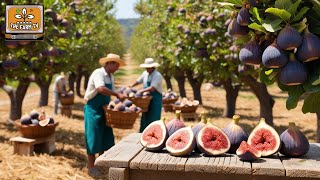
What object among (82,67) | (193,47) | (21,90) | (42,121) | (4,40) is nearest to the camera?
(4,40)

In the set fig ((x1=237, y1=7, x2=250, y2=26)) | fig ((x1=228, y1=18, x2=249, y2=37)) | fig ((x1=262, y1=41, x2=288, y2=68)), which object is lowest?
fig ((x1=262, y1=41, x2=288, y2=68))

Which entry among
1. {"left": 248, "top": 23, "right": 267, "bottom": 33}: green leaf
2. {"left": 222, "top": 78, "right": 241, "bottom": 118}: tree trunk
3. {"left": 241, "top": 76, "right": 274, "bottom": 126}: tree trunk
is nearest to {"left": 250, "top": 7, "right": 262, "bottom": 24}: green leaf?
{"left": 248, "top": 23, "right": 267, "bottom": 33}: green leaf

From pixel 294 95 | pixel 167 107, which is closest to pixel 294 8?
pixel 294 95

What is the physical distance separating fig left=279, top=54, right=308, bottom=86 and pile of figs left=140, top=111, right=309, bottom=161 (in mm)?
645

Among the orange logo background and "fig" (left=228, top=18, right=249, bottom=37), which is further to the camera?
the orange logo background

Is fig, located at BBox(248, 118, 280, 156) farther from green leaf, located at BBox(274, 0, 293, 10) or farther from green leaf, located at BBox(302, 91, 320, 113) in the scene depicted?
green leaf, located at BBox(274, 0, 293, 10)

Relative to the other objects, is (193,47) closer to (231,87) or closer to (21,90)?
(231,87)

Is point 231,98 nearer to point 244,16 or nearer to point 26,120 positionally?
point 26,120

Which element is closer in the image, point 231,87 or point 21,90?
point 21,90

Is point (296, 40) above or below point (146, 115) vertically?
above

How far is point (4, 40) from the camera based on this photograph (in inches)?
279

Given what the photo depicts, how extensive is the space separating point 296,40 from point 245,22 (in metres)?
0.44

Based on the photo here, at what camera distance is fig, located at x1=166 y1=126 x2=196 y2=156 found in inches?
122

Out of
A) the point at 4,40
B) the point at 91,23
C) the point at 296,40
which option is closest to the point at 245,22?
the point at 296,40
